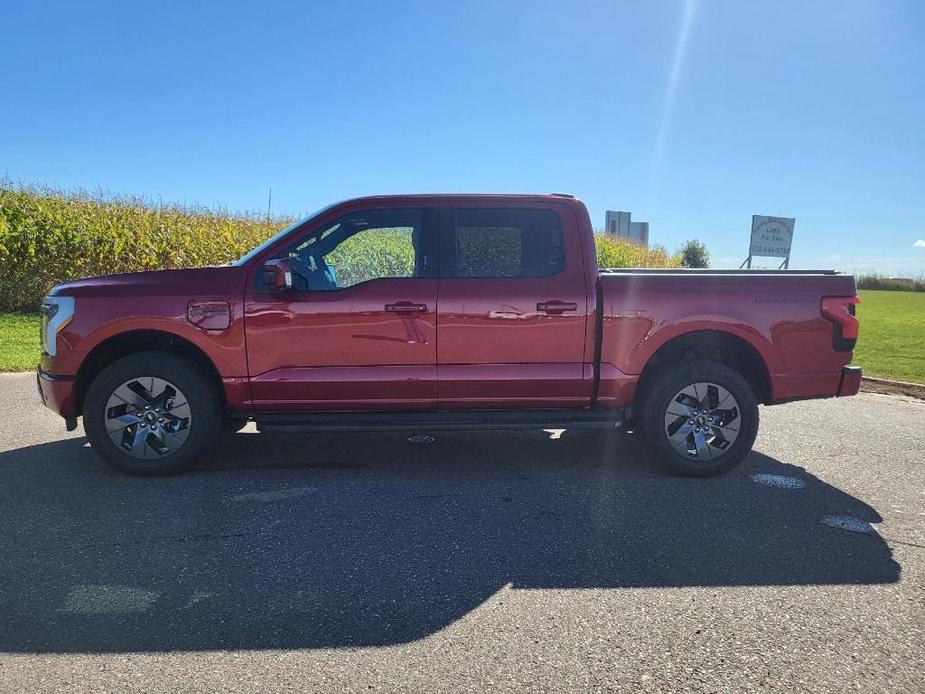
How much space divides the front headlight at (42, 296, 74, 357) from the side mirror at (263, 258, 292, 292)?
1.37 m

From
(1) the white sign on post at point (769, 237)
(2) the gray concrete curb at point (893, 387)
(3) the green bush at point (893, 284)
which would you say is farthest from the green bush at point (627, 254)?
(3) the green bush at point (893, 284)

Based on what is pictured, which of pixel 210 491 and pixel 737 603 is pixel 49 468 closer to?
pixel 210 491

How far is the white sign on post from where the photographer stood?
15992 millimetres

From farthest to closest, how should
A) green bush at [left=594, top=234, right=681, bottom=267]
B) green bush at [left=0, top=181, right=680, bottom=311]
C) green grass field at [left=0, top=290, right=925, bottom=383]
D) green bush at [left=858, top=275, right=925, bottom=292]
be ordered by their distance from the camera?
green bush at [left=858, top=275, right=925, bottom=292] → green bush at [left=594, top=234, right=681, bottom=267] → green bush at [left=0, top=181, right=680, bottom=311] → green grass field at [left=0, top=290, right=925, bottom=383]

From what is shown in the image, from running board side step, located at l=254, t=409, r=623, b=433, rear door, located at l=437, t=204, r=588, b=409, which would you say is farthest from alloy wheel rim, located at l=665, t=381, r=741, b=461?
rear door, located at l=437, t=204, r=588, b=409

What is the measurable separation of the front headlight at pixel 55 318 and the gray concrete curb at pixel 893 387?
9.22m

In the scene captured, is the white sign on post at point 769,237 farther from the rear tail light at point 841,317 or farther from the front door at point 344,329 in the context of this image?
the front door at point 344,329

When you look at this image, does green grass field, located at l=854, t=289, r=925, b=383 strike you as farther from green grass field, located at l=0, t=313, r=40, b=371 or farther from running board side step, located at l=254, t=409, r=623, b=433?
green grass field, located at l=0, t=313, r=40, b=371

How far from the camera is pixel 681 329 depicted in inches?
178

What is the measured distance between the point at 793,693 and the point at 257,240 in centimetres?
1573

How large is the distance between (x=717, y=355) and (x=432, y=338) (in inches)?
87.1

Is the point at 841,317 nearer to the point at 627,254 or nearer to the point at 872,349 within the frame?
the point at 872,349

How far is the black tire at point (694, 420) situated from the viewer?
4.53 metres

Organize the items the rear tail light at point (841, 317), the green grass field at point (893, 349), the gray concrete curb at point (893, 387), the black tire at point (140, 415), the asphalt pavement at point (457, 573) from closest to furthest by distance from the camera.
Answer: the asphalt pavement at point (457, 573)
the black tire at point (140, 415)
the rear tail light at point (841, 317)
the gray concrete curb at point (893, 387)
the green grass field at point (893, 349)
